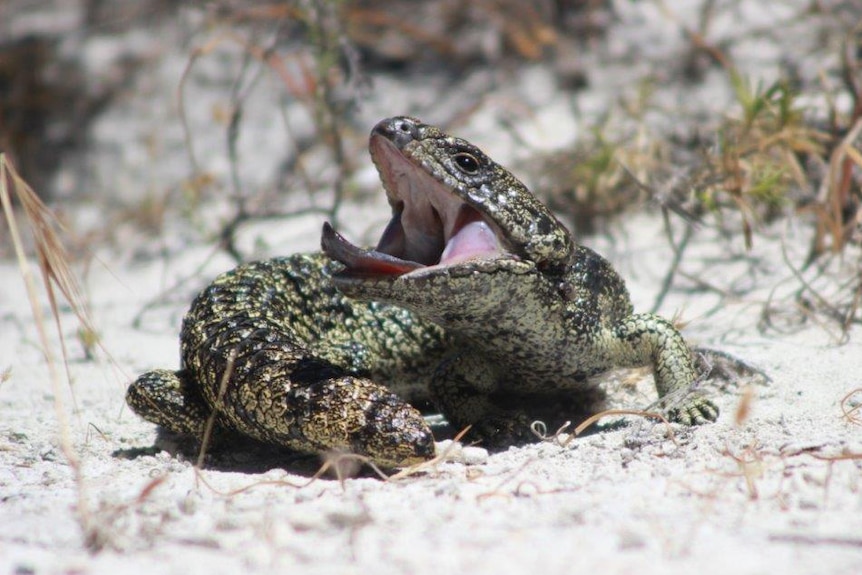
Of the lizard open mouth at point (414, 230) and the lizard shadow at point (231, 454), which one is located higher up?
the lizard open mouth at point (414, 230)

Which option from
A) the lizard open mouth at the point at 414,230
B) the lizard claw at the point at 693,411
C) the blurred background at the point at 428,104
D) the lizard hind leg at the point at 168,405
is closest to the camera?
the lizard open mouth at the point at 414,230

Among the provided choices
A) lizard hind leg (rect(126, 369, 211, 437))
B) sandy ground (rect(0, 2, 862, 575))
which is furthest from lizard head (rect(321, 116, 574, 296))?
lizard hind leg (rect(126, 369, 211, 437))

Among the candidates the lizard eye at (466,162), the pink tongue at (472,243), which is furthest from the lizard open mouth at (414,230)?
the lizard eye at (466,162)

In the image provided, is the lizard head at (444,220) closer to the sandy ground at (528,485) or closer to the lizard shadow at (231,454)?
the sandy ground at (528,485)

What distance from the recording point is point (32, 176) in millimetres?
8062

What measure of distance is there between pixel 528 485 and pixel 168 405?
5.41 ft

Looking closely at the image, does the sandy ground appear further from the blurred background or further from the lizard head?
the lizard head

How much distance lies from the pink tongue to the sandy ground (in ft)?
2.46

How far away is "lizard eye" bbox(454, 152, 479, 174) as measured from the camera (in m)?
3.58

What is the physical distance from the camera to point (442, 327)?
12.6ft

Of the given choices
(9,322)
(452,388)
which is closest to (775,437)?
(452,388)

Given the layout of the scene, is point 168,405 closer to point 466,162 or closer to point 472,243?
point 472,243

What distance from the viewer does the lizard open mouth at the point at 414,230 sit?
3359 millimetres

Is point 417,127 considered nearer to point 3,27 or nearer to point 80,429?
point 80,429
